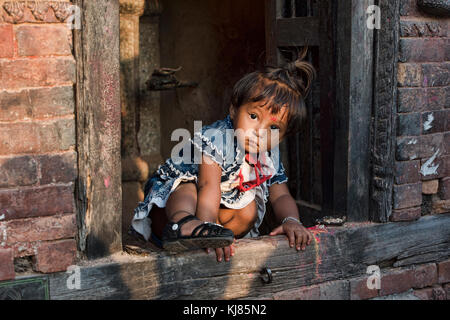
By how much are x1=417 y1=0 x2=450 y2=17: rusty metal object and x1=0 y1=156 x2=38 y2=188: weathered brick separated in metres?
2.06

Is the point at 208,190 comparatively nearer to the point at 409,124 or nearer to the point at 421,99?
the point at 409,124

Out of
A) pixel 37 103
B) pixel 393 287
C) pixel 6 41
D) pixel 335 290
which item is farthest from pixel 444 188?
pixel 6 41

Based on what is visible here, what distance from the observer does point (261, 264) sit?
2996 mm

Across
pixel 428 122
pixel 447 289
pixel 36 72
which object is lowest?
pixel 447 289

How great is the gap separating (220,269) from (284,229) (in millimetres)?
429

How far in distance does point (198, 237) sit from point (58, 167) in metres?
0.64

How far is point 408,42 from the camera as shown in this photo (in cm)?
317

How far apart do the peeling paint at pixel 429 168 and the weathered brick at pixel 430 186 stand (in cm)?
6

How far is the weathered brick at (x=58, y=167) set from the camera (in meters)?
2.49

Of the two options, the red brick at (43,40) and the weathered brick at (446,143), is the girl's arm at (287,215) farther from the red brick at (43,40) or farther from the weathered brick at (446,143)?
the red brick at (43,40)

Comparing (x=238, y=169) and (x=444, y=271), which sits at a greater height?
(x=238, y=169)

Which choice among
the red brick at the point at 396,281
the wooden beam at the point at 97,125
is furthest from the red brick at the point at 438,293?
the wooden beam at the point at 97,125

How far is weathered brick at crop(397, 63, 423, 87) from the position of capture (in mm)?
3184

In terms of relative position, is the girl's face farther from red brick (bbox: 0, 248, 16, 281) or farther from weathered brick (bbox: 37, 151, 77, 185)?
red brick (bbox: 0, 248, 16, 281)
